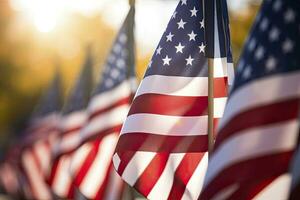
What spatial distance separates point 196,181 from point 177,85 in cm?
93

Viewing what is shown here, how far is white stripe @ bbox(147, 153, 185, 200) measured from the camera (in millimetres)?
7223

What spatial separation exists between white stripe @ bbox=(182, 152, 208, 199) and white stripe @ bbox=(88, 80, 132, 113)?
267 cm

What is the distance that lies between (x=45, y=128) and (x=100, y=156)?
6497 mm

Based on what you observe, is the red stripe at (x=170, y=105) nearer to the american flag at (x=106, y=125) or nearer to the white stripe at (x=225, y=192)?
the white stripe at (x=225, y=192)

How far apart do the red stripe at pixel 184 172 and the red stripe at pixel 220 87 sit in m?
0.60

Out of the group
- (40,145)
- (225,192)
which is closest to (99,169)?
(225,192)

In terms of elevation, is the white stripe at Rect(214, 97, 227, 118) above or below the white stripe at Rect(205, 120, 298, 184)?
below

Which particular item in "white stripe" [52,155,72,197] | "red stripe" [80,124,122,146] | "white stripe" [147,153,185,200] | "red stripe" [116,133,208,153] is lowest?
"white stripe" [52,155,72,197]

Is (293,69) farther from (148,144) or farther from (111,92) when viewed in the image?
(111,92)

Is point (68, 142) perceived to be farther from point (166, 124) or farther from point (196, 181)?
point (196, 181)

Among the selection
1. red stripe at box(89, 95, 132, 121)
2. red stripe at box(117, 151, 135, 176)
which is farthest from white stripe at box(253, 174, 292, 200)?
red stripe at box(89, 95, 132, 121)

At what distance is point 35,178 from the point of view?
52.2 ft

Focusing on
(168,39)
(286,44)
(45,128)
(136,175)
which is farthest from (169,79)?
(45,128)

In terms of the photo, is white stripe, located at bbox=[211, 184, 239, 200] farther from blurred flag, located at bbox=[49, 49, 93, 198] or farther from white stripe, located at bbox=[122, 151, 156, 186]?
blurred flag, located at bbox=[49, 49, 93, 198]
